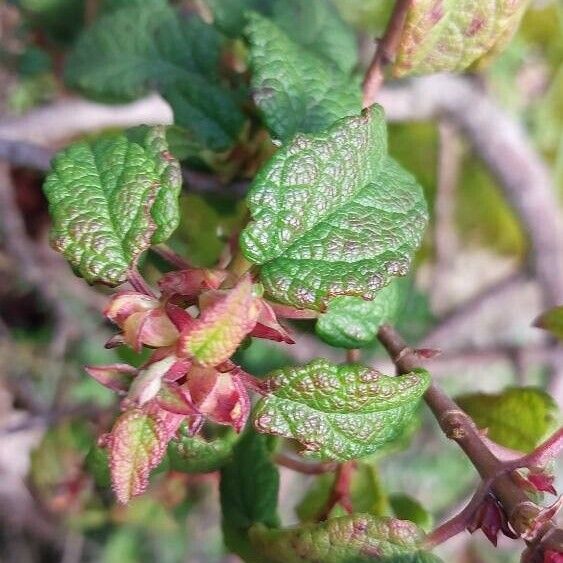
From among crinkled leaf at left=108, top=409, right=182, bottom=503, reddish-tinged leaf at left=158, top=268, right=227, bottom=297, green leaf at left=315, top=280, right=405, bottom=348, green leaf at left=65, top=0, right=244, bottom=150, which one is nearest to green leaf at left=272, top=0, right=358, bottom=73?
green leaf at left=65, top=0, right=244, bottom=150

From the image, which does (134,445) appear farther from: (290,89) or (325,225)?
(290,89)

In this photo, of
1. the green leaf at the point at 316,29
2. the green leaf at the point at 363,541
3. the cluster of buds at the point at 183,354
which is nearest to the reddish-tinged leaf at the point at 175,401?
the cluster of buds at the point at 183,354

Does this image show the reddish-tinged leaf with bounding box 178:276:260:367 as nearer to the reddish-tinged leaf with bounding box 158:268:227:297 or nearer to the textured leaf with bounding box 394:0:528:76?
the reddish-tinged leaf with bounding box 158:268:227:297

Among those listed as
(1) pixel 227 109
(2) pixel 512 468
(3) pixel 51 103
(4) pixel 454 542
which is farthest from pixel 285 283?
(4) pixel 454 542

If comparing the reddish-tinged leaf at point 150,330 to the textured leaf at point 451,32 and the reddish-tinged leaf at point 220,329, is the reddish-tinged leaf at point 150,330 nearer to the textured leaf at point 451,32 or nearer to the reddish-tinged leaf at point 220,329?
the reddish-tinged leaf at point 220,329

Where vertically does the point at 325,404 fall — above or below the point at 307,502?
above

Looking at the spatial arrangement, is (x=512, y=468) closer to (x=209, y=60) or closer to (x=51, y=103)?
(x=209, y=60)
